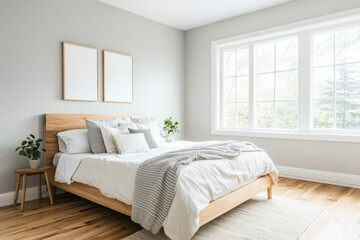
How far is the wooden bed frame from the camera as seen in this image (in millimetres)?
2255

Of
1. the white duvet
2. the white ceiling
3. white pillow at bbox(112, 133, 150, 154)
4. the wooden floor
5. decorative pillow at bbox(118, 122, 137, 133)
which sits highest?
the white ceiling

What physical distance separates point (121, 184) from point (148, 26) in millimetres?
3209

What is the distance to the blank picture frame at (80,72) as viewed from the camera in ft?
11.4

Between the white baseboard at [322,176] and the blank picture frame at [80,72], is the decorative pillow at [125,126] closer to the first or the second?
the blank picture frame at [80,72]

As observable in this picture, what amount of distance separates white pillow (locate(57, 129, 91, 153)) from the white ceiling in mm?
2030

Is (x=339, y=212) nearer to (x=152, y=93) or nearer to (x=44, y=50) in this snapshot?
(x=152, y=93)

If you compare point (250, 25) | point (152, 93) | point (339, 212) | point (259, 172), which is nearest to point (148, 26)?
point (152, 93)

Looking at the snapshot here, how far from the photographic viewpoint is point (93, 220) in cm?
254

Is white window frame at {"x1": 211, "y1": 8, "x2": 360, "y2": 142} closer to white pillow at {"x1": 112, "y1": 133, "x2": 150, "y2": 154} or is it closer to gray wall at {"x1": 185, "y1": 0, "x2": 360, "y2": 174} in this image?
gray wall at {"x1": 185, "y1": 0, "x2": 360, "y2": 174}

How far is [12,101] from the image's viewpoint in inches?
120

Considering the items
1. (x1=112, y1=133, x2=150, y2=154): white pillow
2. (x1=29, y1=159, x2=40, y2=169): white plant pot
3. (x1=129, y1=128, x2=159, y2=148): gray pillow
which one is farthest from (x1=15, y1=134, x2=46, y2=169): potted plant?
(x1=129, y1=128, x2=159, y2=148): gray pillow

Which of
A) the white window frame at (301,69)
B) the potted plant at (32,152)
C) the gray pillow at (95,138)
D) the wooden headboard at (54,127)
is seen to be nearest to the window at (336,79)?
the white window frame at (301,69)

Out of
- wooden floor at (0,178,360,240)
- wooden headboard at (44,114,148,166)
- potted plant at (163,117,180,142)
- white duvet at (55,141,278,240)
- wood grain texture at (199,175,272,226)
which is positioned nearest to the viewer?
white duvet at (55,141,278,240)

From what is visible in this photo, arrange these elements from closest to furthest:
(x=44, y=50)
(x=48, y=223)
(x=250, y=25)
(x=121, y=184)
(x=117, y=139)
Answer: (x=121, y=184) → (x=48, y=223) → (x=117, y=139) → (x=44, y=50) → (x=250, y=25)
